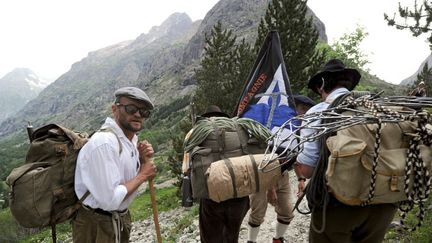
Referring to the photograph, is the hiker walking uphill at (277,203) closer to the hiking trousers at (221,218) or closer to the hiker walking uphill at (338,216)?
the hiking trousers at (221,218)

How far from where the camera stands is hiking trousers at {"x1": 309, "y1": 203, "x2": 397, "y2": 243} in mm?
2596

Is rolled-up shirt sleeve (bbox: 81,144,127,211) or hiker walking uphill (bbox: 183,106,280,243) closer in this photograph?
rolled-up shirt sleeve (bbox: 81,144,127,211)

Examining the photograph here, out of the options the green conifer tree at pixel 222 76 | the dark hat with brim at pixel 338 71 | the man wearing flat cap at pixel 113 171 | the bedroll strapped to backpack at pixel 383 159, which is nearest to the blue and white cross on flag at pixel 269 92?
the dark hat with brim at pixel 338 71

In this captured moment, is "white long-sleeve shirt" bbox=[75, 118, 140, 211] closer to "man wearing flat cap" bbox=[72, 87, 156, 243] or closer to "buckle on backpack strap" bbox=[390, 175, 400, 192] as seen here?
"man wearing flat cap" bbox=[72, 87, 156, 243]

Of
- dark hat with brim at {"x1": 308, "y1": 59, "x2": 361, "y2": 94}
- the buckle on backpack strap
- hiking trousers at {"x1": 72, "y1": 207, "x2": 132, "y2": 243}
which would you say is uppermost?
dark hat with brim at {"x1": 308, "y1": 59, "x2": 361, "y2": 94}

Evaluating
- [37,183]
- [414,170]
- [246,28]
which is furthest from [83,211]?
[246,28]

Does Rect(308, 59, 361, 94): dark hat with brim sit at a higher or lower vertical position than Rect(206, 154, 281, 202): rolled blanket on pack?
higher

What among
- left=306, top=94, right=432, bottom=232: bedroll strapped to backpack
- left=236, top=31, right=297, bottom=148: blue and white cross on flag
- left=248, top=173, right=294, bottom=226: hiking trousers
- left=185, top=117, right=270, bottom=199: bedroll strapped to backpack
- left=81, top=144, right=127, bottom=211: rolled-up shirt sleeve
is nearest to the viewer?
left=306, top=94, right=432, bottom=232: bedroll strapped to backpack

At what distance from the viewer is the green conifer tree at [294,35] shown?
52.3ft

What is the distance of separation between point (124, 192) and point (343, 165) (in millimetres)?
1807

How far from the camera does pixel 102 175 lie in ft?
8.95

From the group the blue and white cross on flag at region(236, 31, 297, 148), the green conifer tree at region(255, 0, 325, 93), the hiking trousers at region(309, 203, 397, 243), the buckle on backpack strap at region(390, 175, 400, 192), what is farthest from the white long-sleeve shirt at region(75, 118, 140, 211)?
the green conifer tree at region(255, 0, 325, 93)

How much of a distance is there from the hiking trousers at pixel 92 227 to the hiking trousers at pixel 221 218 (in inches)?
40.8

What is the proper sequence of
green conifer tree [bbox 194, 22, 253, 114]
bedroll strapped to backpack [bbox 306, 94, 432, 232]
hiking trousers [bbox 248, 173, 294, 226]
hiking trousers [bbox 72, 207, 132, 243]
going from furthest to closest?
green conifer tree [bbox 194, 22, 253, 114], hiking trousers [bbox 248, 173, 294, 226], hiking trousers [bbox 72, 207, 132, 243], bedroll strapped to backpack [bbox 306, 94, 432, 232]
